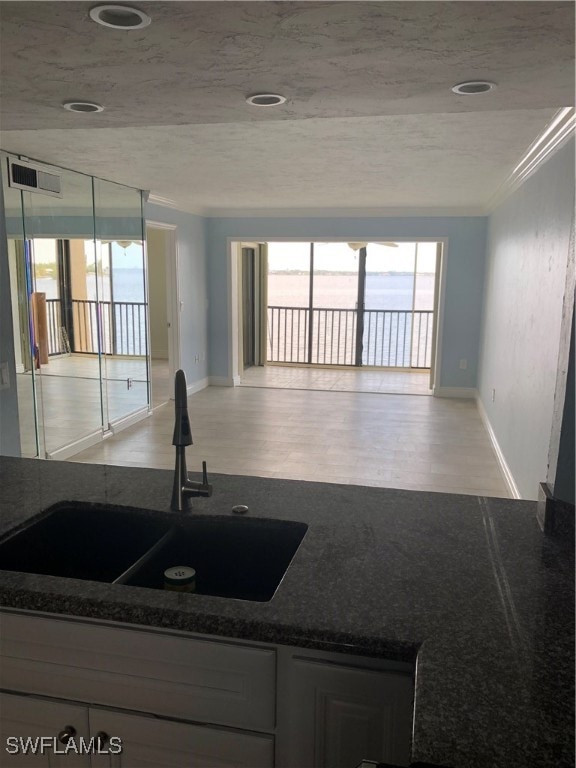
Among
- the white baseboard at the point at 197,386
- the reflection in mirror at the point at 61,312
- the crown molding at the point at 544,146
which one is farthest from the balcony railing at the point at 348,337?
the reflection in mirror at the point at 61,312

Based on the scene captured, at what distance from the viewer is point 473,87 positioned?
1.87 meters

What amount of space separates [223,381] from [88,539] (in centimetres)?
656

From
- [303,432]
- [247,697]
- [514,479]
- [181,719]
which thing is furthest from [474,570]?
[303,432]

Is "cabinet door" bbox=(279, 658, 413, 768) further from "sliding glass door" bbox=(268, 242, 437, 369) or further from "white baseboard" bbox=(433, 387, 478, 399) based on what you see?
"sliding glass door" bbox=(268, 242, 437, 369)

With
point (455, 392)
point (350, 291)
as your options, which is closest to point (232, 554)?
point (455, 392)

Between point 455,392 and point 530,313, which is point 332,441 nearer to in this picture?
point 530,313

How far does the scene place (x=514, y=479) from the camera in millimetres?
4047

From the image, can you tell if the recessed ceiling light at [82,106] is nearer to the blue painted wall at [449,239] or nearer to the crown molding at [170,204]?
the crown molding at [170,204]

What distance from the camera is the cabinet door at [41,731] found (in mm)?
1229

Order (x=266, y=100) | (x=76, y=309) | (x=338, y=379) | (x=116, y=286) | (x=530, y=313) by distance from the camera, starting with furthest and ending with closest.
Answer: (x=338, y=379)
(x=116, y=286)
(x=76, y=309)
(x=530, y=313)
(x=266, y=100)

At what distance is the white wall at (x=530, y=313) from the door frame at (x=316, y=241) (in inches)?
62.2

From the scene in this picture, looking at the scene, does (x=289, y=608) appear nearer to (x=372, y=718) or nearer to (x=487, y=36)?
(x=372, y=718)

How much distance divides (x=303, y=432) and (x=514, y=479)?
226 centimetres

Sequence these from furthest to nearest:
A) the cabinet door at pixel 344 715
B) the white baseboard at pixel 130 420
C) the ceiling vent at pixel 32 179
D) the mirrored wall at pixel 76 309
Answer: the white baseboard at pixel 130 420 < the mirrored wall at pixel 76 309 < the ceiling vent at pixel 32 179 < the cabinet door at pixel 344 715
